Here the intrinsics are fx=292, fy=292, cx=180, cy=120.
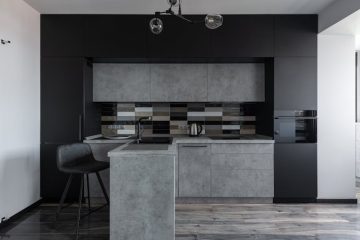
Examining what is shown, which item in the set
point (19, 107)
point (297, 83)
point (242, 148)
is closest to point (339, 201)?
point (242, 148)

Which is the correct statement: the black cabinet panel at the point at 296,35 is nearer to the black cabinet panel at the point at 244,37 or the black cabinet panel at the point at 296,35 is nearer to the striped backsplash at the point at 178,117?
the black cabinet panel at the point at 244,37

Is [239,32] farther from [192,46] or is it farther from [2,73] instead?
[2,73]

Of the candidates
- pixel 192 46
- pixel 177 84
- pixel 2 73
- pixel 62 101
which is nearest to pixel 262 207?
pixel 177 84

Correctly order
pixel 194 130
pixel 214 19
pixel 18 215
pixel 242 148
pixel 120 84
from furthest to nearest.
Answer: pixel 194 130, pixel 120 84, pixel 242 148, pixel 18 215, pixel 214 19

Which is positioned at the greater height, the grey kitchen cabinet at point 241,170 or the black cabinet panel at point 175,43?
the black cabinet panel at point 175,43

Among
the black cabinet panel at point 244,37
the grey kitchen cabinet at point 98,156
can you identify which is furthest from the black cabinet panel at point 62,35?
the black cabinet panel at point 244,37

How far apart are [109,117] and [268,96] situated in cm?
235

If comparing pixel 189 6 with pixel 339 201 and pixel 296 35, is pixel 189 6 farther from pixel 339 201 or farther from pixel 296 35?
pixel 339 201

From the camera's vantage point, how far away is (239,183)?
149 inches

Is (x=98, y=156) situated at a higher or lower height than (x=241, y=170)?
higher

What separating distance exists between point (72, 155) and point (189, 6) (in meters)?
2.23

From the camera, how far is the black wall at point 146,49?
382cm

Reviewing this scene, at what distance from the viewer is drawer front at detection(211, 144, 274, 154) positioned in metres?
3.79

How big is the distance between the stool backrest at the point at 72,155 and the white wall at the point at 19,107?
0.62 m
